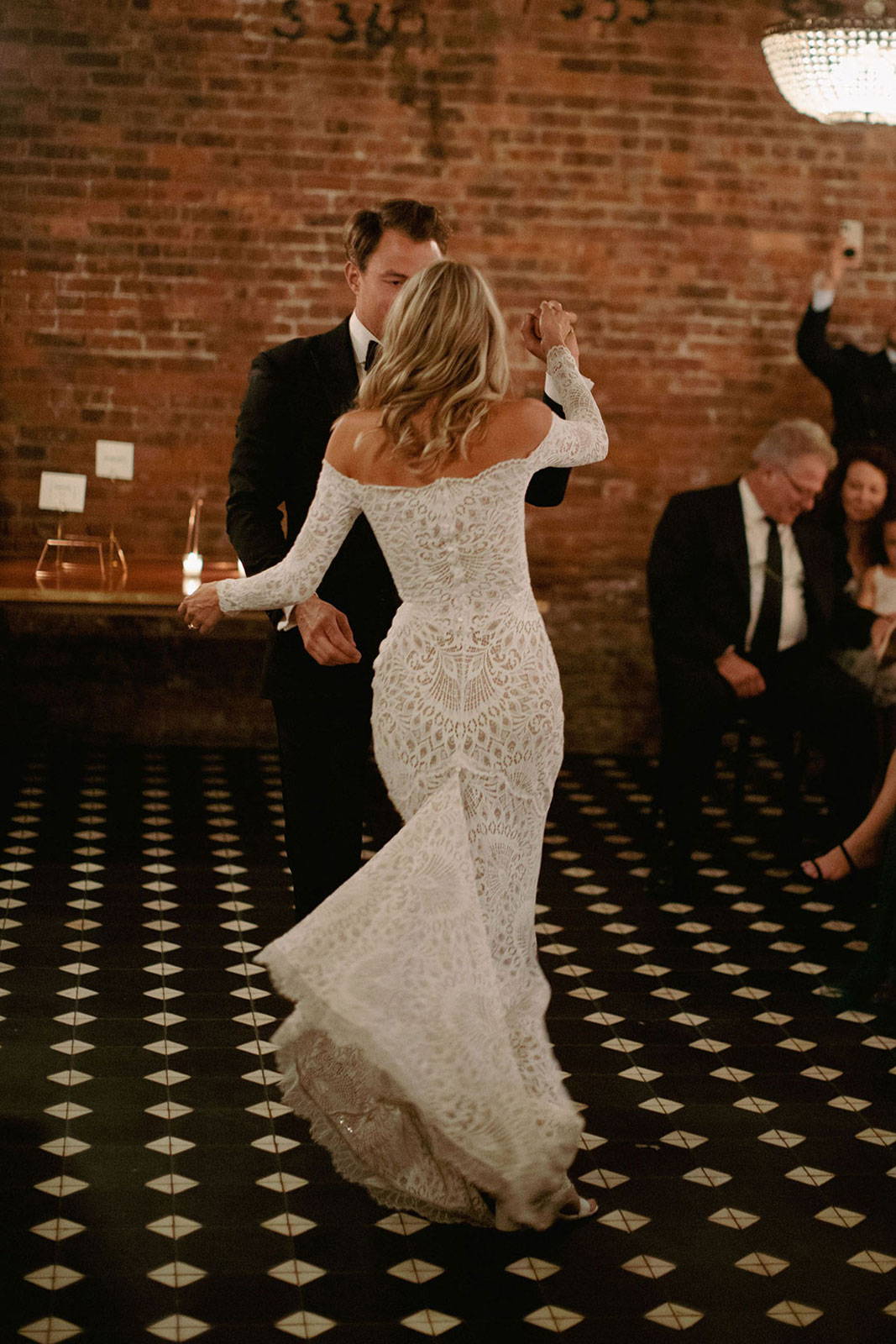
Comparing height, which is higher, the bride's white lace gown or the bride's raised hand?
the bride's raised hand

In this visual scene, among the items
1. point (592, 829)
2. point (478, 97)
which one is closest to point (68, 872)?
point (592, 829)

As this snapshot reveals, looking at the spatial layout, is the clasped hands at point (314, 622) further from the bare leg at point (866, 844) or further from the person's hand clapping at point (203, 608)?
the bare leg at point (866, 844)

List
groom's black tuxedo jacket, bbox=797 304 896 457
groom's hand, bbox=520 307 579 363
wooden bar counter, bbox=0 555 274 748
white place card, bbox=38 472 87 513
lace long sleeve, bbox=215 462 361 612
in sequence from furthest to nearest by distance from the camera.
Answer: wooden bar counter, bbox=0 555 274 748
groom's black tuxedo jacket, bbox=797 304 896 457
white place card, bbox=38 472 87 513
groom's hand, bbox=520 307 579 363
lace long sleeve, bbox=215 462 361 612

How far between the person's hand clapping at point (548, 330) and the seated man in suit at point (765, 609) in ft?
8.08

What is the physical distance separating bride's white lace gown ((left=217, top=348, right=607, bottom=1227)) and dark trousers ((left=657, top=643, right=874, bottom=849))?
2384mm

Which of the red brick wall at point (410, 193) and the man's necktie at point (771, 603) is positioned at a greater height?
the red brick wall at point (410, 193)

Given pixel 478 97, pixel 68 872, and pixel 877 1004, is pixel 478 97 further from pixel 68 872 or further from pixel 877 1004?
pixel 877 1004

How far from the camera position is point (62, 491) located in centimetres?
654

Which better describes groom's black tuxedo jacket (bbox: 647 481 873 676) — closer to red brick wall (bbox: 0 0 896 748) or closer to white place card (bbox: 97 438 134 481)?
red brick wall (bbox: 0 0 896 748)

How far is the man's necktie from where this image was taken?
18.4 feet

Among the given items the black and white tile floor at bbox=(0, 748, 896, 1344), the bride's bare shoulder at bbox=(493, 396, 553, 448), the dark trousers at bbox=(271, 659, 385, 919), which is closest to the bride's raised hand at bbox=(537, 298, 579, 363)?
the bride's bare shoulder at bbox=(493, 396, 553, 448)

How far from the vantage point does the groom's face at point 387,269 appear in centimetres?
328

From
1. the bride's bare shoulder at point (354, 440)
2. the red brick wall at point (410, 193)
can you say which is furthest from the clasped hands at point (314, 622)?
the red brick wall at point (410, 193)

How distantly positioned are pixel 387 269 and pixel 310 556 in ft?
2.43
